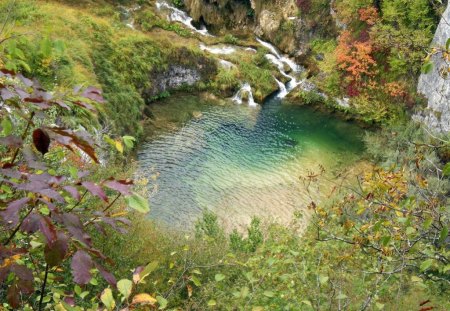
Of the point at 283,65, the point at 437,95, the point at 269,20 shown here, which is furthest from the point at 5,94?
the point at 269,20

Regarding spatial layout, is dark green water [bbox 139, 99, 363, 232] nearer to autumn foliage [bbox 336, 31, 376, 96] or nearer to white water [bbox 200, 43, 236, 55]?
autumn foliage [bbox 336, 31, 376, 96]

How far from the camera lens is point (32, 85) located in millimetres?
2062

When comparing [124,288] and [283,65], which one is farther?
[283,65]

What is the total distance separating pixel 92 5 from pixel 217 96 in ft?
35.1

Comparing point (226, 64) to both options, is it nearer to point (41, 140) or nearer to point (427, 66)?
point (427, 66)

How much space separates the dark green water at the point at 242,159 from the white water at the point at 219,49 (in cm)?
605

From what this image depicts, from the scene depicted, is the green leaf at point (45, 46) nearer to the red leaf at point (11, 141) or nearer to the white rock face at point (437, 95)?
the red leaf at point (11, 141)

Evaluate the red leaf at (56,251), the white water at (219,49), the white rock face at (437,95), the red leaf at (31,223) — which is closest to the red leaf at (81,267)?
the red leaf at (56,251)

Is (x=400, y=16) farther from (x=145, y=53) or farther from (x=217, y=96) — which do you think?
(x=145, y=53)

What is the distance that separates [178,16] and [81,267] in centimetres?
3387

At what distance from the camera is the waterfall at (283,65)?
3017 cm

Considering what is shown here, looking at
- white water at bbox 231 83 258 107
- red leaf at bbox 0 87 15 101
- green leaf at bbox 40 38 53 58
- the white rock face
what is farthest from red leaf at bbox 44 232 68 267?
white water at bbox 231 83 258 107

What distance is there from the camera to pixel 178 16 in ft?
110

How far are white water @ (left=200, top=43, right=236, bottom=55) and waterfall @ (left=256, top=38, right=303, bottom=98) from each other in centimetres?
292
